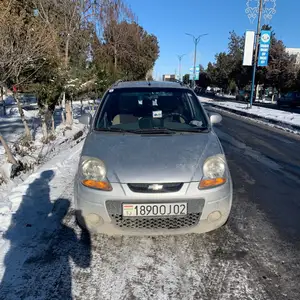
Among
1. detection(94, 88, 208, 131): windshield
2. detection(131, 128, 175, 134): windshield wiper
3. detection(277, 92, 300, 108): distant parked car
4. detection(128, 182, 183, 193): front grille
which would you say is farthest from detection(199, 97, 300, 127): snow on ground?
detection(128, 182, 183, 193): front grille

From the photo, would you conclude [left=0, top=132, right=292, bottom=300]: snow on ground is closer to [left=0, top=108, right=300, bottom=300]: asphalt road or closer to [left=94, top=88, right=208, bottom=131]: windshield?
[left=0, top=108, right=300, bottom=300]: asphalt road

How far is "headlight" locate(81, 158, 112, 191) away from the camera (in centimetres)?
292

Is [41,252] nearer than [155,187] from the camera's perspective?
No

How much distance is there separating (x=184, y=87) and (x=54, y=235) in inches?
112

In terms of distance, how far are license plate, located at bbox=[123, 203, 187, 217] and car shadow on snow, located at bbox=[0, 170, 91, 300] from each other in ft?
2.11

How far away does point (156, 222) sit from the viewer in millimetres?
2914


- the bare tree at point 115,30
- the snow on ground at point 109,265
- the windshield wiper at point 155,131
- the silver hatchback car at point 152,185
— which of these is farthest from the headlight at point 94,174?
the bare tree at point 115,30

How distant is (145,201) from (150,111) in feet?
5.83

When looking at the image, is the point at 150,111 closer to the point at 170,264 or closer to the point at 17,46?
the point at 170,264

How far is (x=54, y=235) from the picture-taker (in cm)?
337

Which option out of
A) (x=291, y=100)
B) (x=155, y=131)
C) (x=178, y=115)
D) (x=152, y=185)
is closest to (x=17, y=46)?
(x=178, y=115)

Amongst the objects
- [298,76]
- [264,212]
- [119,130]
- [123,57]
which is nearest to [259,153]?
[264,212]

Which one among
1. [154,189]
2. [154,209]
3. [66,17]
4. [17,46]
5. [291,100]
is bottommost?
[291,100]

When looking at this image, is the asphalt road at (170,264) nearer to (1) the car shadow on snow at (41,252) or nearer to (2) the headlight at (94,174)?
(1) the car shadow on snow at (41,252)
